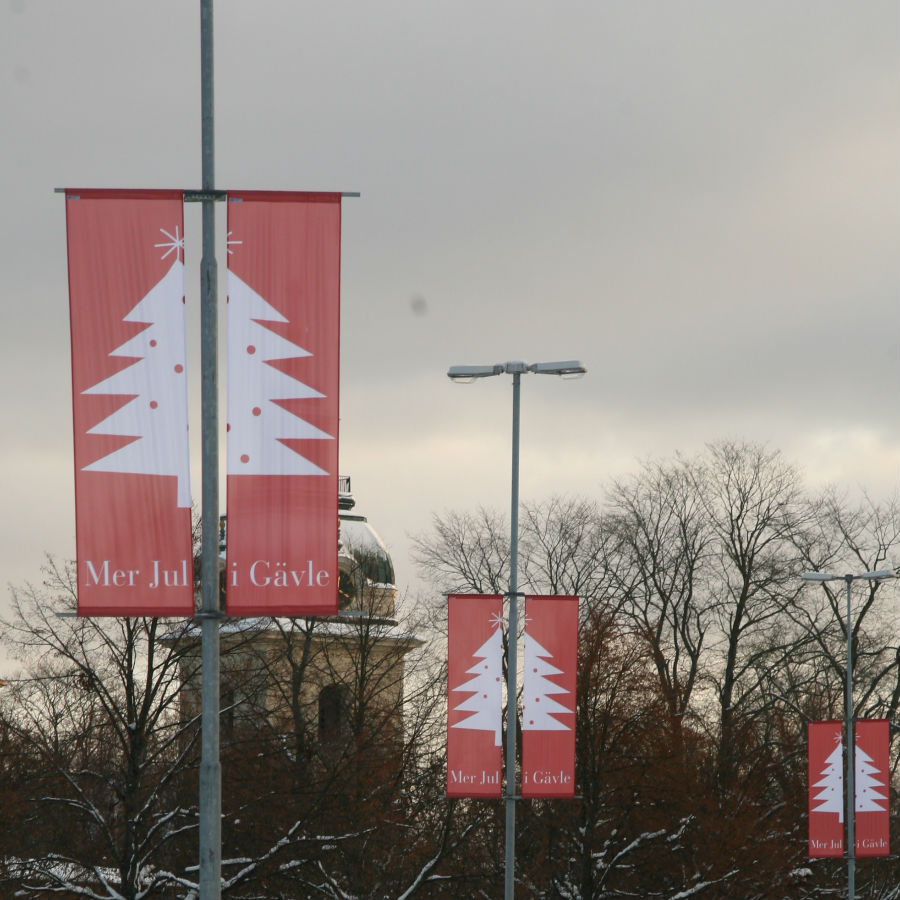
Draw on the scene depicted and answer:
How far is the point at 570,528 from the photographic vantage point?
58.0 m

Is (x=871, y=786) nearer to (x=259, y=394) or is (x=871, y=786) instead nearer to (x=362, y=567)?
(x=362, y=567)

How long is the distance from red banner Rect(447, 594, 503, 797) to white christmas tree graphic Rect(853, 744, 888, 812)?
13.8 m

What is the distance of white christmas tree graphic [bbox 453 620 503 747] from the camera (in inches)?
957

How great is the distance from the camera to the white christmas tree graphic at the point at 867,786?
35.7m

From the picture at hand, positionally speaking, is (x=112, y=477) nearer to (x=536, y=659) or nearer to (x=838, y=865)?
(x=536, y=659)

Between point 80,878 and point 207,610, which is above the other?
point 207,610

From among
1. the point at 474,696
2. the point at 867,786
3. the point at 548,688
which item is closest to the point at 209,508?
the point at 474,696

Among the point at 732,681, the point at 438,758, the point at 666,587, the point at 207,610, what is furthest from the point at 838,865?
the point at 207,610

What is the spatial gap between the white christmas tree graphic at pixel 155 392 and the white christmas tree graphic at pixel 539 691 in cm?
1274

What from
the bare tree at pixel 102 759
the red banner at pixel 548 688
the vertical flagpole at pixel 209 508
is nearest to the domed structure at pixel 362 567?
the bare tree at pixel 102 759

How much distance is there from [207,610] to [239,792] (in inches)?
1011

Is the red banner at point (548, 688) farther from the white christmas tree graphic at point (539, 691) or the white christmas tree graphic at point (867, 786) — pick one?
the white christmas tree graphic at point (867, 786)

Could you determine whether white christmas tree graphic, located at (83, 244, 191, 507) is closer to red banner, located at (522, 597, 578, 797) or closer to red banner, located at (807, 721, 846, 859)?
red banner, located at (522, 597, 578, 797)

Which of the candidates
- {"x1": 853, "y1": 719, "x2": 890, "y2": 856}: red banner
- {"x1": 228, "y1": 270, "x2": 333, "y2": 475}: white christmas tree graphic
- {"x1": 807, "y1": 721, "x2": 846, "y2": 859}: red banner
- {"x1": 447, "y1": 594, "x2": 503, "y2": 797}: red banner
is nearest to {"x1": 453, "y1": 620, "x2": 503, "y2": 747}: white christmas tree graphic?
{"x1": 447, "y1": 594, "x2": 503, "y2": 797}: red banner
